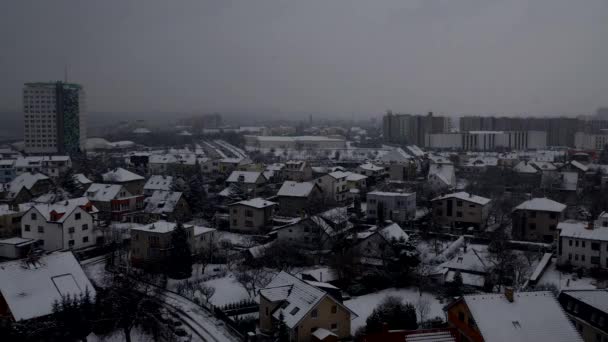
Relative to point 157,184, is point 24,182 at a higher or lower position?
higher

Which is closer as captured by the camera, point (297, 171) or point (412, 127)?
point (297, 171)

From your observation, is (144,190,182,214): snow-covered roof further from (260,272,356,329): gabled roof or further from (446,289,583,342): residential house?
(446,289,583,342): residential house

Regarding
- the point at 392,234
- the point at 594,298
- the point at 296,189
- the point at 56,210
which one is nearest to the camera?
the point at 594,298

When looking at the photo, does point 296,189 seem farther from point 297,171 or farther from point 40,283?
point 40,283

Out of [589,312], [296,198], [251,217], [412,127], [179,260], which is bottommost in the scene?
[179,260]

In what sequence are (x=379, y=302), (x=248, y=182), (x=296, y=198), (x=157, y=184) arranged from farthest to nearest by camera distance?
(x=248, y=182) → (x=157, y=184) → (x=296, y=198) → (x=379, y=302)

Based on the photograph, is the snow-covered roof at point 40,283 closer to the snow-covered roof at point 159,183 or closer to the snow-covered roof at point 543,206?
the snow-covered roof at point 159,183

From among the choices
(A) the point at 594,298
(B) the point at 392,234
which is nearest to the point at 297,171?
(B) the point at 392,234

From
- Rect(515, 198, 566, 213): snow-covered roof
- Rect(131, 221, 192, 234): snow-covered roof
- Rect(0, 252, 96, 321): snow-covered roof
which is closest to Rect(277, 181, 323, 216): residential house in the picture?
Rect(131, 221, 192, 234): snow-covered roof
